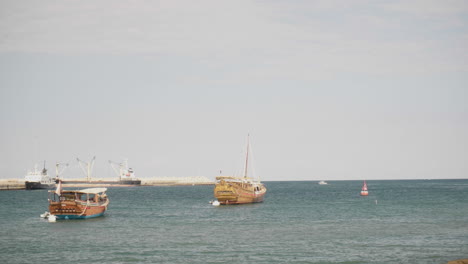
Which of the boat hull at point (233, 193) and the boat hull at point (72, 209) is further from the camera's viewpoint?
the boat hull at point (233, 193)

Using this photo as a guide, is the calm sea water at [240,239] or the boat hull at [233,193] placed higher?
the boat hull at [233,193]

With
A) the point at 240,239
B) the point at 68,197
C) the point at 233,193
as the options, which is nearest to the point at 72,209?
the point at 68,197

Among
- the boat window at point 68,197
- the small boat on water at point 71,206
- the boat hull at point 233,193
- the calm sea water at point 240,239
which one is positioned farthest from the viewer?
the boat hull at point 233,193

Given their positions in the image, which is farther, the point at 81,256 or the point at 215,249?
the point at 215,249

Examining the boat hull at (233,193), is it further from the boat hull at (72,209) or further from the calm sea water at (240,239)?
the boat hull at (72,209)

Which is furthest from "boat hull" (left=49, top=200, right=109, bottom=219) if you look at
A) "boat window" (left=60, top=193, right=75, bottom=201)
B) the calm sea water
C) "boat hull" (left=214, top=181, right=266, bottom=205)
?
"boat hull" (left=214, top=181, right=266, bottom=205)

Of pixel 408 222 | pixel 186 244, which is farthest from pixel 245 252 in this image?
pixel 408 222

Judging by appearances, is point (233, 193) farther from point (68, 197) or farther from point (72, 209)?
point (72, 209)

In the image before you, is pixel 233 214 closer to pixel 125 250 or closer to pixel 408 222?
pixel 408 222

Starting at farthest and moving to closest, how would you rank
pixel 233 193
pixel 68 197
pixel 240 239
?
1. pixel 233 193
2. pixel 68 197
3. pixel 240 239

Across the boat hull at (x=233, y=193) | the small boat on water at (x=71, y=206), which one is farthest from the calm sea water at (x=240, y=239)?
the boat hull at (x=233, y=193)

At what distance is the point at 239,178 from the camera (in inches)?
4188

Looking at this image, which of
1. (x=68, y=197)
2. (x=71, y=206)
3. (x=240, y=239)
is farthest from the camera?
(x=68, y=197)

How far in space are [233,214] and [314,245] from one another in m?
33.4
